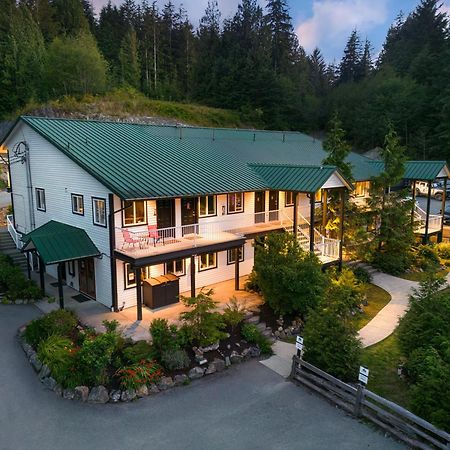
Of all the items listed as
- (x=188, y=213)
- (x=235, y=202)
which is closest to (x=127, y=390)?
(x=188, y=213)

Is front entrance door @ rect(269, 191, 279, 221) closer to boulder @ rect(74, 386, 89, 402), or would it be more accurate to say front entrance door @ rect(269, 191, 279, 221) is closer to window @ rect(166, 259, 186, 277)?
window @ rect(166, 259, 186, 277)

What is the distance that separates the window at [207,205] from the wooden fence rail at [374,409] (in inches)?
364

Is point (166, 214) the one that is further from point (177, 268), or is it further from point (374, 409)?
point (374, 409)

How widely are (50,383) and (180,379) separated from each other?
148 inches

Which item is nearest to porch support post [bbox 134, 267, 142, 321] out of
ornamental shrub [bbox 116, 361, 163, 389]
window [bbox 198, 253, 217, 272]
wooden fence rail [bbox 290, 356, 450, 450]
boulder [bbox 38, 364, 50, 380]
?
ornamental shrub [bbox 116, 361, 163, 389]

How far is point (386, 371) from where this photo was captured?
12.0 meters

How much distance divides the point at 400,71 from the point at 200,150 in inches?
2224

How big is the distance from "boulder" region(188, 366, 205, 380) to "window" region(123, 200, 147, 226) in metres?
6.97

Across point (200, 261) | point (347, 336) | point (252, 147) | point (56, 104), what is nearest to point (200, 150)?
point (252, 147)

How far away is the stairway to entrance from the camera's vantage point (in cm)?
2159

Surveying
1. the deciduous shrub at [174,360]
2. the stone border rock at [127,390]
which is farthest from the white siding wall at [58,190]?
the deciduous shrub at [174,360]

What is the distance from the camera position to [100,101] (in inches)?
1809

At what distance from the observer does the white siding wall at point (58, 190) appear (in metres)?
16.2

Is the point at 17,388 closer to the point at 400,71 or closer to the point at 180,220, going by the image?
the point at 180,220
